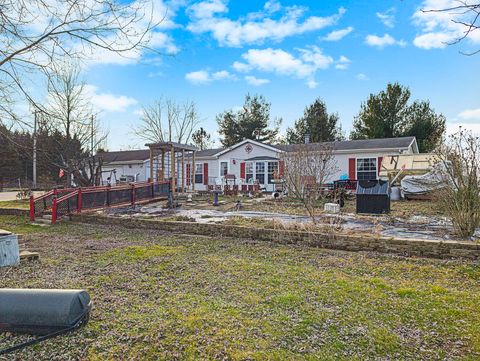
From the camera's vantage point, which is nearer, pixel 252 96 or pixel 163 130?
pixel 163 130

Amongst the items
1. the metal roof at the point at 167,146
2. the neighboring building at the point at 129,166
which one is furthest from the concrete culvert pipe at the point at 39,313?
A: the neighboring building at the point at 129,166

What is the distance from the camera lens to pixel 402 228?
762 centimetres

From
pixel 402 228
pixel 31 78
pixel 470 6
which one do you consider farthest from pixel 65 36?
pixel 402 228

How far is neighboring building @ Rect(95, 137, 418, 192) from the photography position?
758 inches

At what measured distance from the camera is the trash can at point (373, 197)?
33.9 ft

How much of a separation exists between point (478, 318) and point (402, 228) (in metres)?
4.60

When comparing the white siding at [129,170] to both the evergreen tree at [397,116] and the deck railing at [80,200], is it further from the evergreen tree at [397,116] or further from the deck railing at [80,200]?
the evergreen tree at [397,116]

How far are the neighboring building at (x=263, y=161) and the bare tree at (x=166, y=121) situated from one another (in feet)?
17.7

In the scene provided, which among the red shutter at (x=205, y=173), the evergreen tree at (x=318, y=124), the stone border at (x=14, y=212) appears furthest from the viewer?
the evergreen tree at (x=318, y=124)

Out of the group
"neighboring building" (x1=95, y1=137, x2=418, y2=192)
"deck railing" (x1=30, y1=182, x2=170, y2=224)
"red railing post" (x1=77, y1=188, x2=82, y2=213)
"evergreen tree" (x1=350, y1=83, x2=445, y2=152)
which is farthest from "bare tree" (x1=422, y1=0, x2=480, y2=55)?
"evergreen tree" (x1=350, y1=83, x2=445, y2=152)

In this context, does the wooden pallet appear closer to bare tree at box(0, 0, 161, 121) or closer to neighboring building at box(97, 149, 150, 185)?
bare tree at box(0, 0, 161, 121)

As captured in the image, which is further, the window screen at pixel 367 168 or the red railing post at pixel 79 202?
the window screen at pixel 367 168

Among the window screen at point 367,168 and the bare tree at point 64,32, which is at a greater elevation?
the bare tree at point 64,32

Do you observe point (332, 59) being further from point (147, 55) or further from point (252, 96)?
point (252, 96)
